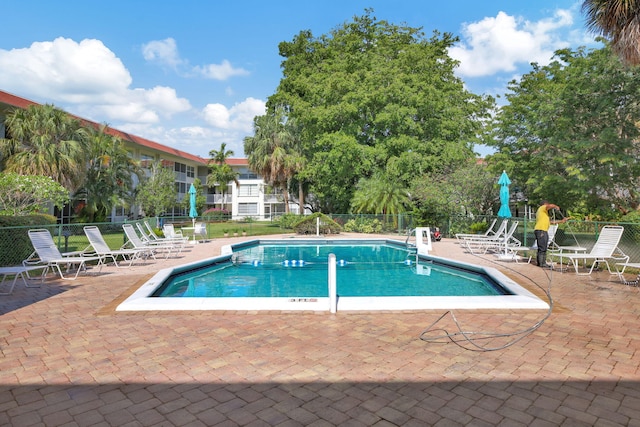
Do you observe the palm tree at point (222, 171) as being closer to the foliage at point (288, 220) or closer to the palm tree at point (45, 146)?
the foliage at point (288, 220)

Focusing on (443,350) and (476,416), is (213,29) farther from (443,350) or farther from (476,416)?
(476,416)

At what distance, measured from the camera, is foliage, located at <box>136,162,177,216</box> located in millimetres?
30297

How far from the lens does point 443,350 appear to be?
425 cm

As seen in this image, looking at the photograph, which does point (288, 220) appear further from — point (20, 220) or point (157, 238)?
point (20, 220)

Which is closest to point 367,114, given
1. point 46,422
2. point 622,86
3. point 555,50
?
point 555,50

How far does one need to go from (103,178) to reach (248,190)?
2531 centimetres

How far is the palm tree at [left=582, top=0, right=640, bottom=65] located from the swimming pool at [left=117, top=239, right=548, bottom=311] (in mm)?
6773

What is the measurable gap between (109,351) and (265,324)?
72.6 inches

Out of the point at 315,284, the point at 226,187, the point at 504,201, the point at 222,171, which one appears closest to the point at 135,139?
the point at 222,171

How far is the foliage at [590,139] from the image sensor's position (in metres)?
13.8

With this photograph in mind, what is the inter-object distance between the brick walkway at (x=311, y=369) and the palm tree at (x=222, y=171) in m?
41.2

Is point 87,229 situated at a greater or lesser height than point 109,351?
greater

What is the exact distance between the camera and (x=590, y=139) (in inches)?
571

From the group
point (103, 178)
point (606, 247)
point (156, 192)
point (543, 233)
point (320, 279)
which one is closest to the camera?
point (606, 247)
